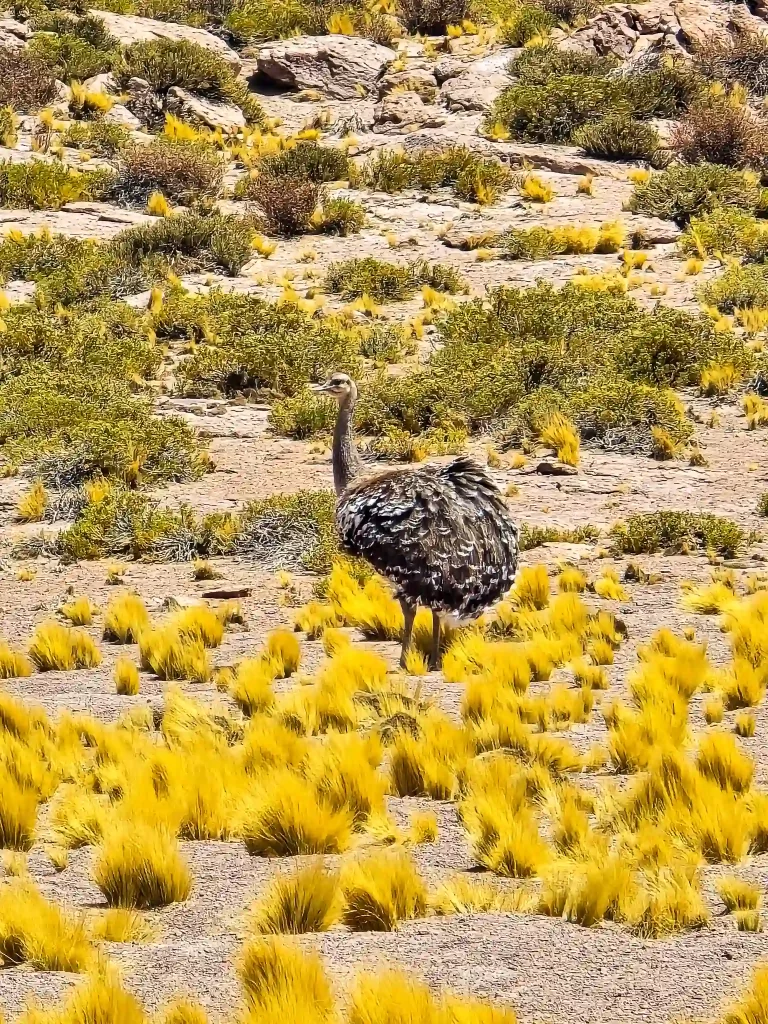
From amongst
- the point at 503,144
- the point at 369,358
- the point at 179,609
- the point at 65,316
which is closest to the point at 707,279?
the point at 369,358

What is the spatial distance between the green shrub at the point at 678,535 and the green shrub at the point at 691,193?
1315cm

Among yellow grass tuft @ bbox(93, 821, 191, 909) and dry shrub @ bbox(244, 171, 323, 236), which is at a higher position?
yellow grass tuft @ bbox(93, 821, 191, 909)

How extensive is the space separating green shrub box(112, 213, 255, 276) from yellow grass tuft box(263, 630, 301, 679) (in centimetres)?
1342

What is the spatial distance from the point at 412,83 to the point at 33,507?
65.6ft

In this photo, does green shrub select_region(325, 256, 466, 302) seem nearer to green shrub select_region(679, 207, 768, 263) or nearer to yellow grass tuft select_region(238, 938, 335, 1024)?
green shrub select_region(679, 207, 768, 263)

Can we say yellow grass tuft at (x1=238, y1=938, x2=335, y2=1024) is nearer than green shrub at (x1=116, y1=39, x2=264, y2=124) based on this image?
Yes

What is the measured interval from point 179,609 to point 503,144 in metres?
19.1

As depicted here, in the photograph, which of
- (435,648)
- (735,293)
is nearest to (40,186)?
(735,293)

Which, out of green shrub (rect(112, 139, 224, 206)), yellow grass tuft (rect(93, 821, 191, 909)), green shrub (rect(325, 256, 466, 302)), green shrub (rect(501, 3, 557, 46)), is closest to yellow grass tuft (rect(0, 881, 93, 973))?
yellow grass tuft (rect(93, 821, 191, 909))

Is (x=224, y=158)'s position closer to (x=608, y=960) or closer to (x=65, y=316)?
(x=65, y=316)

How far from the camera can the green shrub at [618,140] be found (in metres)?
28.2

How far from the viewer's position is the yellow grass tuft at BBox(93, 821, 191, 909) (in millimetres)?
5770

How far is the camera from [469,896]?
558 centimetres

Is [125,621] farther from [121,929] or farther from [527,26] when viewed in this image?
[527,26]
